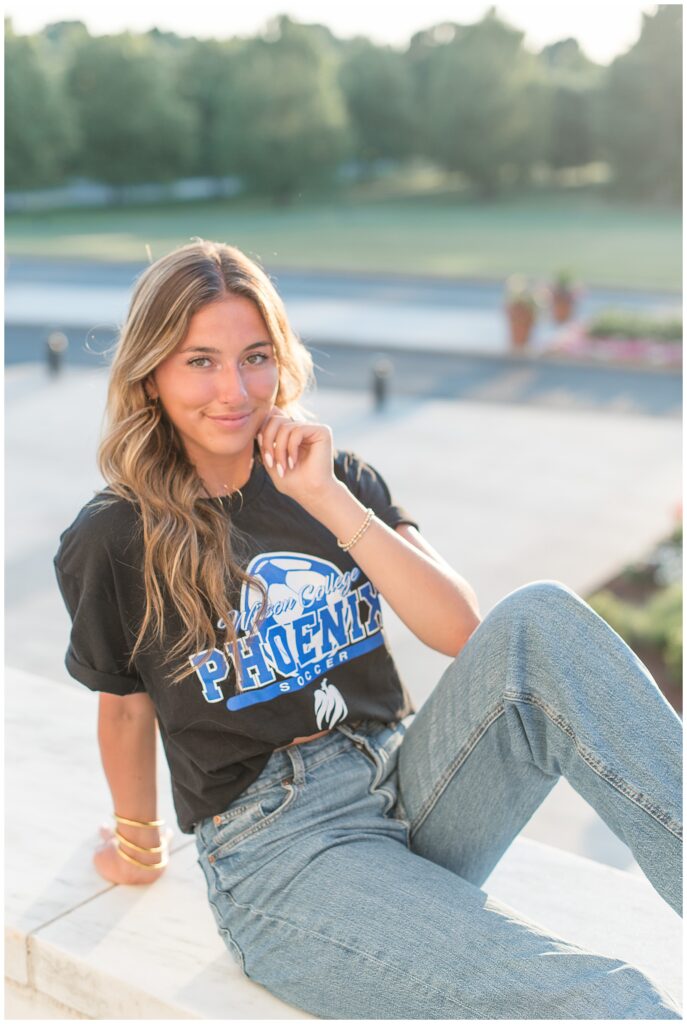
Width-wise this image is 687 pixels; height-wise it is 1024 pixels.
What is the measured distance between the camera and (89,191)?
163 ft

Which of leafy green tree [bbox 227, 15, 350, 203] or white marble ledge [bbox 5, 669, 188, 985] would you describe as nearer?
white marble ledge [bbox 5, 669, 188, 985]

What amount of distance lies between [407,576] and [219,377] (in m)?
0.56

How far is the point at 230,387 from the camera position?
2436 millimetres

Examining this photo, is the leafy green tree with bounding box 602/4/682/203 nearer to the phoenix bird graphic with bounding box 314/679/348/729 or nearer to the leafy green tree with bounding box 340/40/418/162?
the leafy green tree with bounding box 340/40/418/162

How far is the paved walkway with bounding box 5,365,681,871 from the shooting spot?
6652mm

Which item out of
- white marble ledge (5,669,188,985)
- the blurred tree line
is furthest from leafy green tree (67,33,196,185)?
white marble ledge (5,669,188,985)

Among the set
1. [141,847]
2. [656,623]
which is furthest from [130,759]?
[656,623]

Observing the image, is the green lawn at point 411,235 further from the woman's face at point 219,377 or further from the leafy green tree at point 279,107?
the woman's face at point 219,377

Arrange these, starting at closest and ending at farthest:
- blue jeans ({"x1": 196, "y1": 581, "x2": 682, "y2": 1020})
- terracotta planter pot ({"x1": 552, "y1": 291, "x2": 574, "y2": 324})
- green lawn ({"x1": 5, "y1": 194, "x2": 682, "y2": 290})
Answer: blue jeans ({"x1": 196, "y1": 581, "x2": 682, "y2": 1020}), terracotta planter pot ({"x1": 552, "y1": 291, "x2": 574, "y2": 324}), green lawn ({"x1": 5, "y1": 194, "x2": 682, "y2": 290})

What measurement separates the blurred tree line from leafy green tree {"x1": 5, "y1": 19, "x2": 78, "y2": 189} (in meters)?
0.10

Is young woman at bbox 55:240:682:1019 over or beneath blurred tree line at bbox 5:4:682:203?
beneath

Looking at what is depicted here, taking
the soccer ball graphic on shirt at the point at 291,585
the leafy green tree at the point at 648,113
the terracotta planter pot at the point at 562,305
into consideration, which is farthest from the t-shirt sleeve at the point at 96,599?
the leafy green tree at the point at 648,113

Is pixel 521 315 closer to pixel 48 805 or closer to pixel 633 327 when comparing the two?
pixel 633 327

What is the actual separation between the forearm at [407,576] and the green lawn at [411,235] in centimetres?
1881
